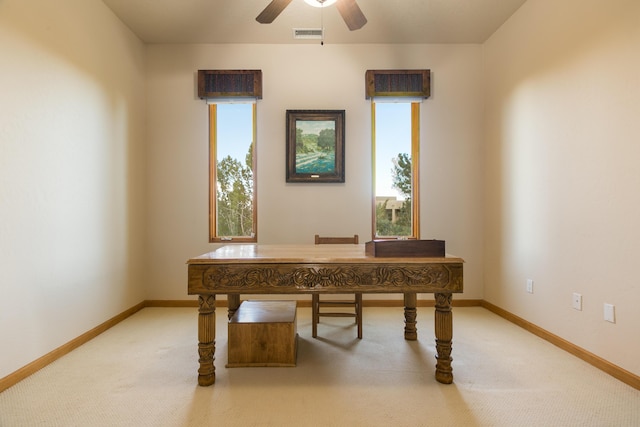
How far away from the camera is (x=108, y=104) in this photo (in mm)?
3189

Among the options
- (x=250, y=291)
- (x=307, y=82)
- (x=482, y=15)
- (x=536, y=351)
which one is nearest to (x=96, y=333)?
(x=250, y=291)

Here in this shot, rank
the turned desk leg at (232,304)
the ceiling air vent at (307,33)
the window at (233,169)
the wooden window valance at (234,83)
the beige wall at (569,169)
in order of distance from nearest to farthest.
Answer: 1. the beige wall at (569,169)
2. the turned desk leg at (232,304)
3. the ceiling air vent at (307,33)
4. the wooden window valance at (234,83)
5. the window at (233,169)

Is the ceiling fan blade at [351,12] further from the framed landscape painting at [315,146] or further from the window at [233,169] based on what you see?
the window at [233,169]

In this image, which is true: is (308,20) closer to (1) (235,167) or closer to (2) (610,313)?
(1) (235,167)

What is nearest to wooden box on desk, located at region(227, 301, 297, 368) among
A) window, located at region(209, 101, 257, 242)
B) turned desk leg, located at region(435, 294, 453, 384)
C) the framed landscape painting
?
turned desk leg, located at region(435, 294, 453, 384)

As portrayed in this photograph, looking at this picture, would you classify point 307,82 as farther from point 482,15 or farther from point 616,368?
point 616,368

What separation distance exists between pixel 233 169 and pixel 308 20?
1.84m

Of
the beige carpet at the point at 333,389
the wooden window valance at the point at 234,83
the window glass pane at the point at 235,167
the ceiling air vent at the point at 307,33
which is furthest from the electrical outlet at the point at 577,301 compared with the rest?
the wooden window valance at the point at 234,83

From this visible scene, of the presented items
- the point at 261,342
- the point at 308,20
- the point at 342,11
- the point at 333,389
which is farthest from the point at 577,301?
the point at 308,20

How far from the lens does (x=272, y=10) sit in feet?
7.89

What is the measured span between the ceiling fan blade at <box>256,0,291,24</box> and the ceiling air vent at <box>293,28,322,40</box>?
1.19m

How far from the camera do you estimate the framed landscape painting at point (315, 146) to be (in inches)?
151

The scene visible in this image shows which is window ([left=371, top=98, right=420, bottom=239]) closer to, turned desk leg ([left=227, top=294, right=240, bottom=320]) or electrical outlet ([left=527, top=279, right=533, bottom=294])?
electrical outlet ([left=527, top=279, right=533, bottom=294])

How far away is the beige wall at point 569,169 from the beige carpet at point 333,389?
43 cm
